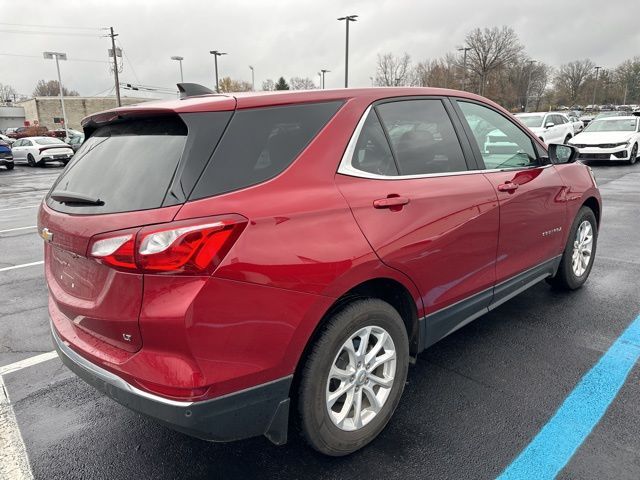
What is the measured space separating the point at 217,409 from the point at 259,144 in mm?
1088

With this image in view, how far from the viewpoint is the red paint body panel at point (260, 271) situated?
1819mm

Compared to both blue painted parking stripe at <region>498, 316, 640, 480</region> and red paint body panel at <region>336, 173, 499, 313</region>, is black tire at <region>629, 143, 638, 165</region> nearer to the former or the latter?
blue painted parking stripe at <region>498, 316, 640, 480</region>

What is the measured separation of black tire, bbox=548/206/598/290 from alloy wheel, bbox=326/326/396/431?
2.50 metres

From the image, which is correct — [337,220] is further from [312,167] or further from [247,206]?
[247,206]

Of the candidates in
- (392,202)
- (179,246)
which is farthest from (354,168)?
(179,246)

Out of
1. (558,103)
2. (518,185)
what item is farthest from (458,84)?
(518,185)

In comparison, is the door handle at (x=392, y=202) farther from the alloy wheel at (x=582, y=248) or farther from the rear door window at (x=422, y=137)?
the alloy wheel at (x=582, y=248)

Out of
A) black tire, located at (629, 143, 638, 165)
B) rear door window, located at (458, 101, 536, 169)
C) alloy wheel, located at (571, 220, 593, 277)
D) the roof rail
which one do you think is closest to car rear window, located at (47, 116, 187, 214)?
the roof rail

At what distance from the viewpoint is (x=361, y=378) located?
2355 millimetres

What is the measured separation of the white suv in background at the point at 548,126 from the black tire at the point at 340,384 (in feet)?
53.8

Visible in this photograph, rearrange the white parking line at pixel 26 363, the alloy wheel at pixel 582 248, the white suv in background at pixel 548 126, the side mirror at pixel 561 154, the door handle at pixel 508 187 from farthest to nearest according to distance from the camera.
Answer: the white suv in background at pixel 548 126 < the alloy wheel at pixel 582 248 < the side mirror at pixel 561 154 < the white parking line at pixel 26 363 < the door handle at pixel 508 187

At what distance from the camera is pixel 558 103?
8344cm

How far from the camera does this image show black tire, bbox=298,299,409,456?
2123 mm

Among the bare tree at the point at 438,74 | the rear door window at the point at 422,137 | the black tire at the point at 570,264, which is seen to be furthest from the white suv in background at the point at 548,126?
the bare tree at the point at 438,74
